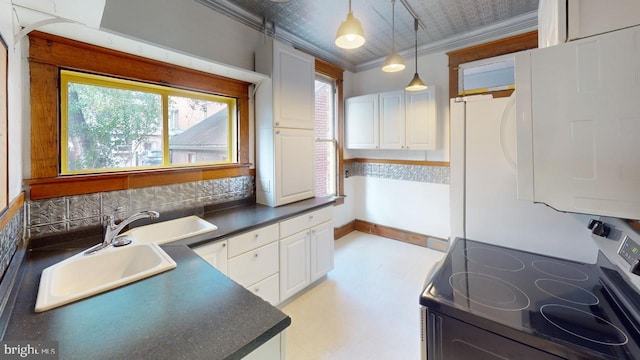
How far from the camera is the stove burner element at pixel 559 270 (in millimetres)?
1188

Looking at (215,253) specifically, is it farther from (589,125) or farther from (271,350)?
(589,125)

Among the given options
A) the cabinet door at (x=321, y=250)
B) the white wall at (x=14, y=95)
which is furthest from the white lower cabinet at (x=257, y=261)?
the white wall at (x=14, y=95)

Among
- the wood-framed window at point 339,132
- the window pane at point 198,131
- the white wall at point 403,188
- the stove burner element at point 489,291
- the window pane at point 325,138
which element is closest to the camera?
the stove burner element at point 489,291

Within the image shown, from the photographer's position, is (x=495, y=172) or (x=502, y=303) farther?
(x=495, y=172)

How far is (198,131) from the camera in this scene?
8.10 ft

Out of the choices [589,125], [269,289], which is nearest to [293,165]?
[269,289]

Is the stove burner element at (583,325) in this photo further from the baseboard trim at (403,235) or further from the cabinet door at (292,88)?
the baseboard trim at (403,235)

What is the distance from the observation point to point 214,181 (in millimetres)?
2479

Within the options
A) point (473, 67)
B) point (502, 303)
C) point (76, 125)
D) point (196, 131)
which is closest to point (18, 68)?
point (76, 125)

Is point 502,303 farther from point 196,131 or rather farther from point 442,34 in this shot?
point 442,34

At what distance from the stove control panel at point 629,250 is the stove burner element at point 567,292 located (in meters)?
0.20

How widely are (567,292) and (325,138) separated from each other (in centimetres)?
327

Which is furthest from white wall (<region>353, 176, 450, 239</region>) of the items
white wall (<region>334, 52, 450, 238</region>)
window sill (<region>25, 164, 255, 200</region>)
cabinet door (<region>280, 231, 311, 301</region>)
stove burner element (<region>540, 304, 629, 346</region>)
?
stove burner element (<region>540, 304, 629, 346</region>)

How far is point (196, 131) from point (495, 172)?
2.38m
